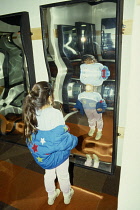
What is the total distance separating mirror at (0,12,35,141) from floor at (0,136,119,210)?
0.55 metres

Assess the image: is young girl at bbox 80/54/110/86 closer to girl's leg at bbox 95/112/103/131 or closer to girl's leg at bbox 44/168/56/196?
girl's leg at bbox 95/112/103/131

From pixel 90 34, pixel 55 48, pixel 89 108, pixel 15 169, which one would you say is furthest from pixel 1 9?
pixel 15 169

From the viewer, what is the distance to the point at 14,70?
250 centimetres

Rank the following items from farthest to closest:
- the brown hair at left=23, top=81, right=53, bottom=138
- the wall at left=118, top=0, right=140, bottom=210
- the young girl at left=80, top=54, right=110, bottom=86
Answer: the young girl at left=80, top=54, right=110, bottom=86
the brown hair at left=23, top=81, right=53, bottom=138
the wall at left=118, top=0, right=140, bottom=210

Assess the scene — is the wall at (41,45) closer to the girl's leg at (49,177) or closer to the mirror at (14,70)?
the mirror at (14,70)

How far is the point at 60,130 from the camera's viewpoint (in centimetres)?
133

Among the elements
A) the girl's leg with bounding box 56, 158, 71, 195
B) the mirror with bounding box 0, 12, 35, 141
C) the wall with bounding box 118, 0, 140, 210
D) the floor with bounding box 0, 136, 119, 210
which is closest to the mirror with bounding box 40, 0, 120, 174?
the floor with bounding box 0, 136, 119, 210

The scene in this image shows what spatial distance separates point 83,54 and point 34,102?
88 centimetres

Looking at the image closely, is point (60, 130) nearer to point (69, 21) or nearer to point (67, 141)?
point (67, 141)

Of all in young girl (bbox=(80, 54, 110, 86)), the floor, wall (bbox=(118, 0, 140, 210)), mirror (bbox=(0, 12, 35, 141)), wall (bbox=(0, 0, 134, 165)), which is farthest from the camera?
mirror (bbox=(0, 12, 35, 141))

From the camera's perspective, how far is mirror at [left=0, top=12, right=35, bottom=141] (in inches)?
77.8

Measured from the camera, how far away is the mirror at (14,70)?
1.98 m

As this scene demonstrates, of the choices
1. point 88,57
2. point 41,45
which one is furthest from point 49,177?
point 41,45

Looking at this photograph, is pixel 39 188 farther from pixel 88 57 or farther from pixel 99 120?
pixel 88 57
